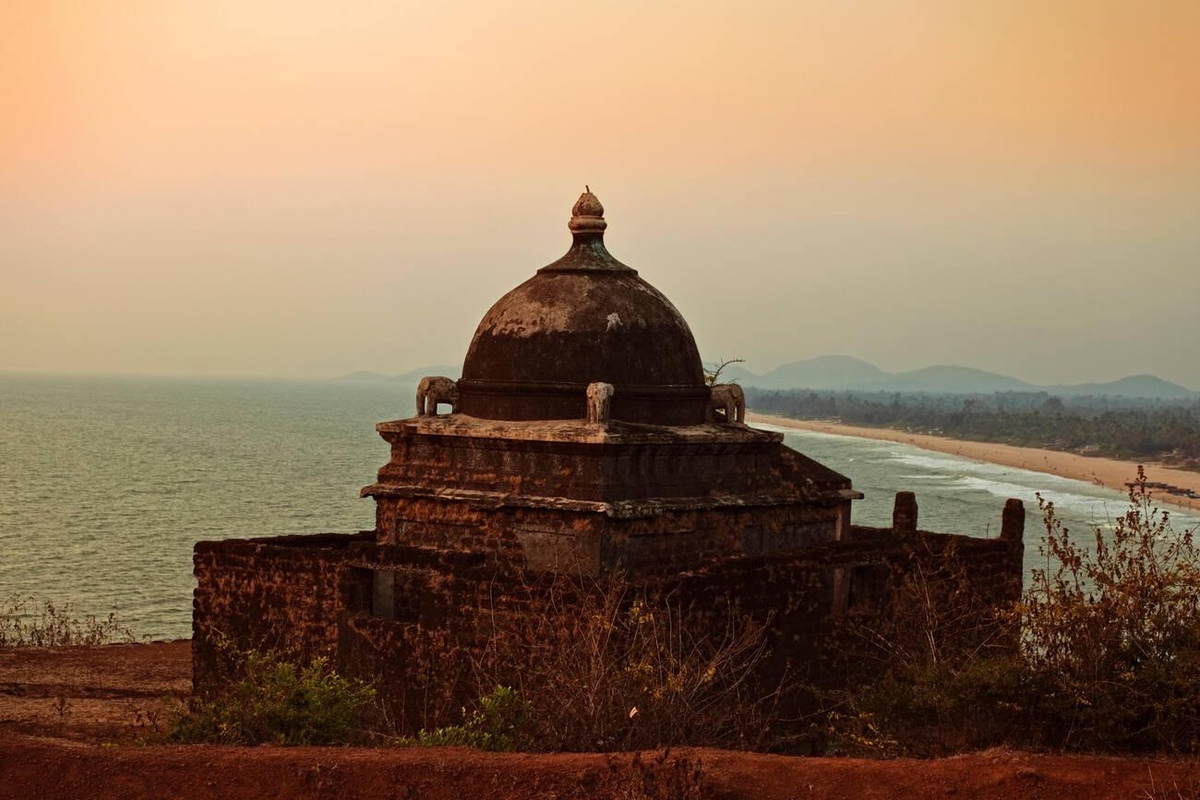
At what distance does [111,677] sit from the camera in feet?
53.1

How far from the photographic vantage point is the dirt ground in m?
7.33

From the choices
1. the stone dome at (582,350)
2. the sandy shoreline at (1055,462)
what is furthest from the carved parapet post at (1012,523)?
the sandy shoreline at (1055,462)

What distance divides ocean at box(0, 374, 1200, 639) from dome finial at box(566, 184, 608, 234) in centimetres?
752

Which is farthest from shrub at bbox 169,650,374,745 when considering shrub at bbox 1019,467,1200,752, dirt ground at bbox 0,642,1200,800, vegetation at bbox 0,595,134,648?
vegetation at bbox 0,595,134,648

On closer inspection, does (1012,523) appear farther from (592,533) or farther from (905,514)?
(592,533)

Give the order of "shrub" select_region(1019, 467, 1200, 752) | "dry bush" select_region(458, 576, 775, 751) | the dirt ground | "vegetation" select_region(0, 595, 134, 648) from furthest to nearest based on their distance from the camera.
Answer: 1. "vegetation" select_region(0, 595, 134, 648)
2. "dry bush" select_region(458, 576, 775, 751)
3. "shrub" select_region(1019, 467, 1200, 752)
4. the dirt ground

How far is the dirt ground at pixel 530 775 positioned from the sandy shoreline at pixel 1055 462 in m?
34.9

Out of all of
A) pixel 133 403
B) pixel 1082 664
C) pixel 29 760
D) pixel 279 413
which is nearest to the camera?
pixel 29 760

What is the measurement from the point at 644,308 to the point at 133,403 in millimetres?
165795

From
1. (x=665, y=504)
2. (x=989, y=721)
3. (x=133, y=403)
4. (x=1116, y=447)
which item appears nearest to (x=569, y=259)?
(x=665, y=504)

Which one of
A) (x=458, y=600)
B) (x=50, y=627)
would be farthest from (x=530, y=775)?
(x=50, y=627)

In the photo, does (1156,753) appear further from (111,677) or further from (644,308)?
(111,677)

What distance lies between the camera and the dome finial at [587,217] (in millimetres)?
14164

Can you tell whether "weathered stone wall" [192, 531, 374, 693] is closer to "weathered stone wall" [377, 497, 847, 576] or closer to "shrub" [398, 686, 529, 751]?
"weathered stone wall" [377, 497, 847, 576]
